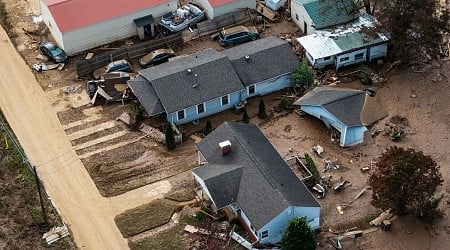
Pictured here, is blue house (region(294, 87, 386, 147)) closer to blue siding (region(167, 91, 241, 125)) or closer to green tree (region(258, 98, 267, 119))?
green tree (region(258, 98, 267, 119))

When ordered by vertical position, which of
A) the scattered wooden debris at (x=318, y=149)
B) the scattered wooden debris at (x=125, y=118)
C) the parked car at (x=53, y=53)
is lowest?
the scattered wooden debris at (x=318, y=149)

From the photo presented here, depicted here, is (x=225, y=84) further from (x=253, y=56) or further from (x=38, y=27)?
(x=38, y=27)

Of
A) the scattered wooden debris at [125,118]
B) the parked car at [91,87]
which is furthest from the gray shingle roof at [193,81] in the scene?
the parked car at [91,87]

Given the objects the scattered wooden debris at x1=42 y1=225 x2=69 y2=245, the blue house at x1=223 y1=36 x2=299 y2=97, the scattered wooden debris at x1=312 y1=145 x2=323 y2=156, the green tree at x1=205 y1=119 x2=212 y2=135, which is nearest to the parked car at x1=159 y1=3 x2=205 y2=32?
the blue house at x1=223 y1=36 x2=299 y2=97

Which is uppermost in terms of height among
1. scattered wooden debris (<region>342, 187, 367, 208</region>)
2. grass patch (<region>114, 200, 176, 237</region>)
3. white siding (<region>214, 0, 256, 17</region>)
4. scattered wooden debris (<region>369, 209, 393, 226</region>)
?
white siding (<region>214, 0, 256, 17</region>)

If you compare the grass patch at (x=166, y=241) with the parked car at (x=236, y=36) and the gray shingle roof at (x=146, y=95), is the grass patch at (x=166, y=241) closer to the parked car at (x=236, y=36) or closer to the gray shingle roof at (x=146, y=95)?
the gray shingle roof at (x=146, y=95)

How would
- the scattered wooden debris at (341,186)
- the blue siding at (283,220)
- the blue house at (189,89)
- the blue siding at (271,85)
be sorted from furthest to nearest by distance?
the blue siding at (271,85)
the blue house at (189,89)
the scattered wooden debris at (341,186)
the blue siding at (283,220)
